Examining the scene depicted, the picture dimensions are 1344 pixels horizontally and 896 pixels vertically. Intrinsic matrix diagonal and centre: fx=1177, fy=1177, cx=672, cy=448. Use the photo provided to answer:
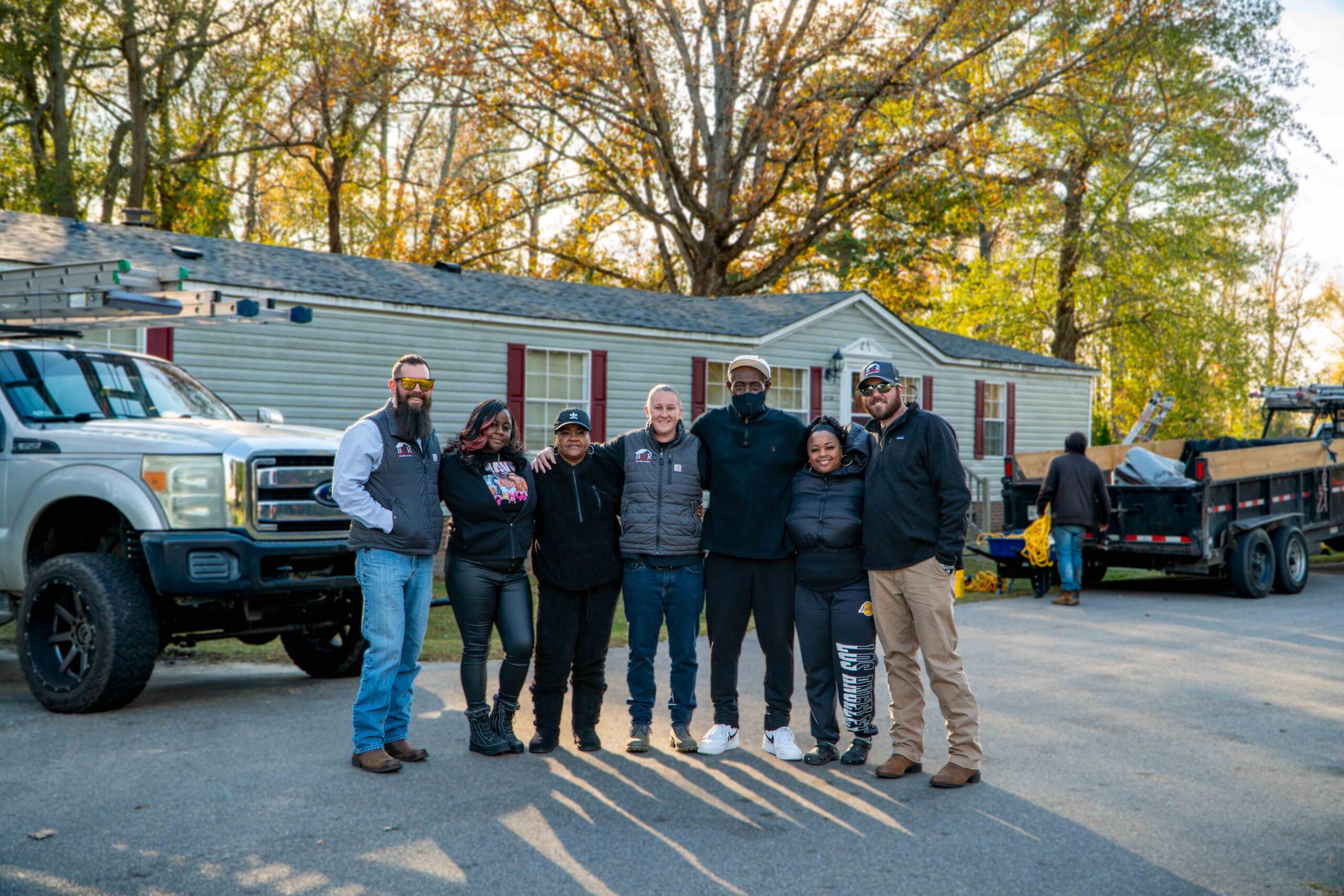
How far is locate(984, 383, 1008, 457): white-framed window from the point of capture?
2414cm

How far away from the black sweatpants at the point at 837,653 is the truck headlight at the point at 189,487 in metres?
3.28

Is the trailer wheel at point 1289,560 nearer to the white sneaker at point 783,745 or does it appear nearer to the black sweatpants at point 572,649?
the white sneaker at point 783,745

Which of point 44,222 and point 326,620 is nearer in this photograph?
point 326,620

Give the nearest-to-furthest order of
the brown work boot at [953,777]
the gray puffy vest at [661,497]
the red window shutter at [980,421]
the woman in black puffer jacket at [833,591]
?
1. the brown work boot at [953,777]
2. the woman in black puffer jacket at [833,591]
3. the gray puffy vest at [661,497]
4. the red window shutter at [980,421]

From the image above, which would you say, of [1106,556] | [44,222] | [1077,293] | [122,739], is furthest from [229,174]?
[122,739]

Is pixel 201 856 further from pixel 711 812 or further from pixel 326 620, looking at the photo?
pixel 326 620

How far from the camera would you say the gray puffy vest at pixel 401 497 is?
556 cm

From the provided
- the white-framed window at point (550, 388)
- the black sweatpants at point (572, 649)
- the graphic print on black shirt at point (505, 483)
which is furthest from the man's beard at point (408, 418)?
the white-framed window at point (550, 388)

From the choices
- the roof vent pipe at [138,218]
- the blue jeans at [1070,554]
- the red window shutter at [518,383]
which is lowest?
the blue jeans at [1070,554]

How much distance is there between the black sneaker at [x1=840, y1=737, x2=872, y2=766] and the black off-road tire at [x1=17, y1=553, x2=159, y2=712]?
3.81m

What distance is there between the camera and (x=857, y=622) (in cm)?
574

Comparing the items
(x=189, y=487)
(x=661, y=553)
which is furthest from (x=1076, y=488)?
(x=189, y=487)

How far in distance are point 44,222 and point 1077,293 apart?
2445 cm

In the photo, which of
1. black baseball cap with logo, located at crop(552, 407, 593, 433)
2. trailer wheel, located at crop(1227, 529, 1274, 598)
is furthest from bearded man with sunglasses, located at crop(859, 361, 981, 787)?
trailer wheel, located at crop(1227, 529, 1274, 598)
